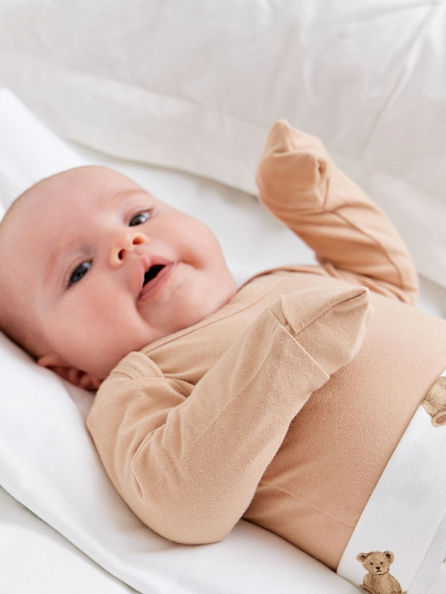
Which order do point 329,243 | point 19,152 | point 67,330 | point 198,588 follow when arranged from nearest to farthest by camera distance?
point 198,588, point 67,330, point 329,243, point 19,152

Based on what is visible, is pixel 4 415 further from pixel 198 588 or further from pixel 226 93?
pixel 226 93

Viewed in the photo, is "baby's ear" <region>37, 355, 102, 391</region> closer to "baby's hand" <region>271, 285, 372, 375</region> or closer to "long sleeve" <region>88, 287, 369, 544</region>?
"long sleeve" <region>88, 287, 369, 544</region>

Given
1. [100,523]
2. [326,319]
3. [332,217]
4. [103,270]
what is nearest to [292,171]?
[332,217]

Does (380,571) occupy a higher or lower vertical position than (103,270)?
lower

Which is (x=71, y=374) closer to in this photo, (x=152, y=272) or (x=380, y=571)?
(x=152, y=272)

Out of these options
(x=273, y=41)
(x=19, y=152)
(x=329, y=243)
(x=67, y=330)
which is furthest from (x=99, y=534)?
(x=273, y=41)

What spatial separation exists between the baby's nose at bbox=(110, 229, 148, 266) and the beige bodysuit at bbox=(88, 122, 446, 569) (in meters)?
0.15

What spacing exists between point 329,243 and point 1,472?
2.29 feet

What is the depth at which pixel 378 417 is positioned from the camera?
0.91m

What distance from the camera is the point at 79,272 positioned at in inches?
44.6

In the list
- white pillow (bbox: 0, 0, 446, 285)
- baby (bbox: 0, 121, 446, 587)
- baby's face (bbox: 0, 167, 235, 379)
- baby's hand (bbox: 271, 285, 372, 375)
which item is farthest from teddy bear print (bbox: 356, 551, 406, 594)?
white pillow (bbox: 0, 0, 446, 285)

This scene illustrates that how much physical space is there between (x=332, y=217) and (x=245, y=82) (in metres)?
0.47

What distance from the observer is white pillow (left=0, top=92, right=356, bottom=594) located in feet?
2.90

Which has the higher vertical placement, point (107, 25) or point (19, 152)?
point (107, 25)
